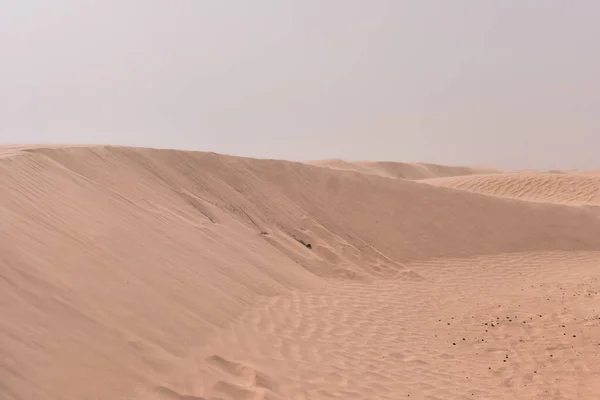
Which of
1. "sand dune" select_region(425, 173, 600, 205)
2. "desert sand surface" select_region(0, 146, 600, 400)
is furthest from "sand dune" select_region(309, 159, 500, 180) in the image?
"desert sand surface" select_region(0, 146, 600, 400)

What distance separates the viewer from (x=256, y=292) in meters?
6.75

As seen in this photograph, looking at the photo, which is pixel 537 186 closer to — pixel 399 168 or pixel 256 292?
pixel 399 168

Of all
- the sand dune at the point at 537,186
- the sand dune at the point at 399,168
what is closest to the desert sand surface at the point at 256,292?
the sand dune at the point at 537,186

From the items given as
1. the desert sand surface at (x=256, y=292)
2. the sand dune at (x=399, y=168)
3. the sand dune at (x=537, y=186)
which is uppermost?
the sand dune at (x=399, y=168)

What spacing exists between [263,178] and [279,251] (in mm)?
3290

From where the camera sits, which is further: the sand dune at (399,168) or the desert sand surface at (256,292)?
the sand dune at (399,168)

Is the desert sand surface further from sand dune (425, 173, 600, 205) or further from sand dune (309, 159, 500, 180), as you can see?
sand dune (309, 159, 500, 180)

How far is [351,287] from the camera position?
8.39 m

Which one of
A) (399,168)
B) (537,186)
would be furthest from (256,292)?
(399,168)

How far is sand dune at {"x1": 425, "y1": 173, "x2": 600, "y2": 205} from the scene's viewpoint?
20.1m

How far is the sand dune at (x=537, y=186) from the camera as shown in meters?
20.1

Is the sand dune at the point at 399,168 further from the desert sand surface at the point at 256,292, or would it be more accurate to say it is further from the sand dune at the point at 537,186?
the desert sand surface at the point at 256,292

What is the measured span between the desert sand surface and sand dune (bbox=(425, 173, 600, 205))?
8.22m

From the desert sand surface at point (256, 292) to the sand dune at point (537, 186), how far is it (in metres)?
8.22
